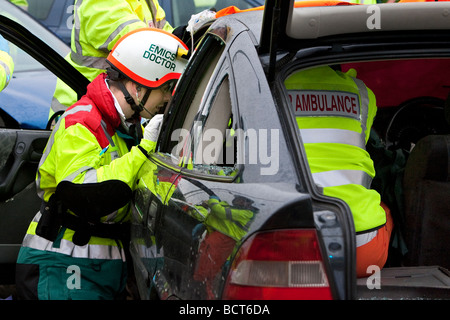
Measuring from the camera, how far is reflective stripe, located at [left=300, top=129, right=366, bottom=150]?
212 cm

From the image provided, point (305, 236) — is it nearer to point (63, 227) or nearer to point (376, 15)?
point (376, 15)

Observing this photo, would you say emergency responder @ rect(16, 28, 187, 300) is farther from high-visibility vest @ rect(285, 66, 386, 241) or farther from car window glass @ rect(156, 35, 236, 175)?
high-visibility vest @ rect(285, 66, 386, 241)

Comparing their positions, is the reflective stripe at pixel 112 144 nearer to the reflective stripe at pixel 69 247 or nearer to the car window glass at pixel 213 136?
the reflective stripe at pixel 69 247

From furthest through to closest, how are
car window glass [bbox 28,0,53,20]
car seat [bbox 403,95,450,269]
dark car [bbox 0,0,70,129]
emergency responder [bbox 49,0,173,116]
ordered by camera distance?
car window glass [bbox 28,0,53,20] < dark car [bbox 0,0,70,129] < emergency responder [bbox 49,0,173,116] < car seat [bbox 403,95,450,269]

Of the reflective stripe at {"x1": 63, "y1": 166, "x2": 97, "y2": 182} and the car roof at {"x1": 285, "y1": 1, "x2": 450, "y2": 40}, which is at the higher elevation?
the car roof at {"x1": 285, "y1": 1, "x2": 450, "y2": 40}

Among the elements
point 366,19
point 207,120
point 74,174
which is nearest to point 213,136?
point 207,120

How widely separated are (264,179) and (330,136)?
0.68 m

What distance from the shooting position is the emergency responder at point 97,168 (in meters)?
2.69

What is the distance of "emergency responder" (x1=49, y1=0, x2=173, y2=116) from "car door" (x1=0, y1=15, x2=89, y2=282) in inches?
29.6

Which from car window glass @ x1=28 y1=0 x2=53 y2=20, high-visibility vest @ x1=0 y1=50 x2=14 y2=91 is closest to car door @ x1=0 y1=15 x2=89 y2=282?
high-visibility vest @ x1=0 y1=50 x2=14 y2=91

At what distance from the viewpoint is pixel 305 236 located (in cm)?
141

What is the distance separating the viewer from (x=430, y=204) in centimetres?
278

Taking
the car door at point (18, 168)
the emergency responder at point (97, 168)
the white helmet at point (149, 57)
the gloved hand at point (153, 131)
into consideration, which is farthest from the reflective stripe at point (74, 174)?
the car door at point (18, 168)

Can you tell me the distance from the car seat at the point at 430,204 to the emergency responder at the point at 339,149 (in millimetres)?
579
